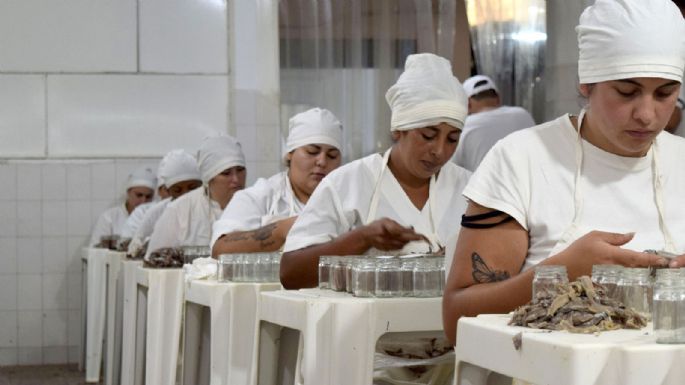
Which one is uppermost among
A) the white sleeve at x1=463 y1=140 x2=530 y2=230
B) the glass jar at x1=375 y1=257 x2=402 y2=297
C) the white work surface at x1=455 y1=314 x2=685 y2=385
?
the white sleeve at x1=463 y1=140 x2=530 y2=230

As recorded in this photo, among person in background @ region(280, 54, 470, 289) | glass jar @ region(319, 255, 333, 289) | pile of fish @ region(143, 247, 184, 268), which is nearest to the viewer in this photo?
glass jar @ region(319, 255, 333, 289)

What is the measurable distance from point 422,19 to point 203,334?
3767mm

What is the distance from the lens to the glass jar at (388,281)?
2.59 m

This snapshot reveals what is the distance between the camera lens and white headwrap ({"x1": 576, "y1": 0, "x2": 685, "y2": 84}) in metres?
2.12

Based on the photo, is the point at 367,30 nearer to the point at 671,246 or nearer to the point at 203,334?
the point at 203,334

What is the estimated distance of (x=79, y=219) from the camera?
8734mm

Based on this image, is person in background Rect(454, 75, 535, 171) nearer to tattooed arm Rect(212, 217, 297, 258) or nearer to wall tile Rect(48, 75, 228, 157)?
tattooed arm Rect(212, 217, 297, 258)

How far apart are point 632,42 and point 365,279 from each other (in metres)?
0.78

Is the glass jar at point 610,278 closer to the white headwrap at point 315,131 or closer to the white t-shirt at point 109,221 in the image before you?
the white headwrap at point 315,131

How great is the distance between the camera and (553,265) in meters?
1.97

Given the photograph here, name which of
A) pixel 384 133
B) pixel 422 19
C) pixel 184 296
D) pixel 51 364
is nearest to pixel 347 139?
pixel 384 133

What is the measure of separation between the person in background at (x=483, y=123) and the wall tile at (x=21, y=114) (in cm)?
346

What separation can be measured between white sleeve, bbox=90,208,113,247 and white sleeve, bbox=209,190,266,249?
3799 mm

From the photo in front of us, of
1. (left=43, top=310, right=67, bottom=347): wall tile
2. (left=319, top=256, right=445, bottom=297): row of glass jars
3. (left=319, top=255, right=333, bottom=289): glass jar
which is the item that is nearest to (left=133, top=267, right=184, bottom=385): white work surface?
(left=319, top=255, right=333, bottom=289): glass jar
